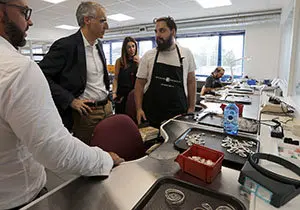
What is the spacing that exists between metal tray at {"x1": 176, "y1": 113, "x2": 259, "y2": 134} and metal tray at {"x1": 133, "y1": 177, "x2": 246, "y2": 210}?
78cm

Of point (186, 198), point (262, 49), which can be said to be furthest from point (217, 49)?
point (186, 198)

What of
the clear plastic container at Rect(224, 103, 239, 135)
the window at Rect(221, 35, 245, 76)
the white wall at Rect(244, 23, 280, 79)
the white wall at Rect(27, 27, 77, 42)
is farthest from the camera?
the white wall at Rect(27, 27, 77, 42)

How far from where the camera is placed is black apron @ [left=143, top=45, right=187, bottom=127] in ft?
6.14

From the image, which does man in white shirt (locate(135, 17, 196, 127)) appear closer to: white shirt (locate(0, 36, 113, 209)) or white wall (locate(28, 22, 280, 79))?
white shirt (locate(0, 36, 113, 209))

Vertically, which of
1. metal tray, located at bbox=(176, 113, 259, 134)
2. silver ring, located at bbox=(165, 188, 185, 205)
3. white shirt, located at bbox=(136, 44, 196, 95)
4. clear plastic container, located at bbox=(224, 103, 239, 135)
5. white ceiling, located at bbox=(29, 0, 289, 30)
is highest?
white ceiling, located at bbox=(29, 0, 289, 30)

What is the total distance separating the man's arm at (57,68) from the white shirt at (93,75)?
0.56ft

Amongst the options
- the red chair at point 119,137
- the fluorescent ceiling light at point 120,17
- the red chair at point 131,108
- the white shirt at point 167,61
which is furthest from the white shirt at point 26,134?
the fluorescent ceiling light at point 120,17

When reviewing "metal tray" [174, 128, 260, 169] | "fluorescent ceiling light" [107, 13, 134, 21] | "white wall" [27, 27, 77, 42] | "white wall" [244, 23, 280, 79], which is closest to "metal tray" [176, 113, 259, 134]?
"metal tray" [174, 128, 260, 169]

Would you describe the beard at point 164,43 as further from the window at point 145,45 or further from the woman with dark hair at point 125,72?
the window at point 145,45

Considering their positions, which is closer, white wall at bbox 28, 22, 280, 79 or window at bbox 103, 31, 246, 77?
white wall at bbox 28, 22, 280, 79

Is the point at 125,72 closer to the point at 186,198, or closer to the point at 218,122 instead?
the point at 218,122

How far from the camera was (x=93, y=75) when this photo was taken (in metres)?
1.73

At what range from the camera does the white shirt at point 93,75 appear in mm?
1701

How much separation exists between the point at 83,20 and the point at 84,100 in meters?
0.65
